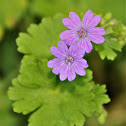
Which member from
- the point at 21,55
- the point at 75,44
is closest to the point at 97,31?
the point at 75,44

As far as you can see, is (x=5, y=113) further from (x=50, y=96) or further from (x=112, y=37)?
(x=112, y=37)

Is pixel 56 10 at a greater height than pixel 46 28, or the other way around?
pixel 56 10

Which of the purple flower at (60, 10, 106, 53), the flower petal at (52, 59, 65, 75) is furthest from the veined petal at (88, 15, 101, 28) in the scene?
the flower petal at (52, 59, 65, 75)

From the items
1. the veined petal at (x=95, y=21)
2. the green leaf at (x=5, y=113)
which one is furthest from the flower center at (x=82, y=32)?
the green leaf at (x=5, y=113)

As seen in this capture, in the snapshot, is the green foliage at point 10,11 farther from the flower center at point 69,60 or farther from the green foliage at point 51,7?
the flower center at point 69,60

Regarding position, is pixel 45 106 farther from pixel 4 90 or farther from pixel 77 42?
pixel 4 90

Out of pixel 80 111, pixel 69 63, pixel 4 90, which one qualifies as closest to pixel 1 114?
pixel 4 90

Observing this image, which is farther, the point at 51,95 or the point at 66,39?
the point at 51,95

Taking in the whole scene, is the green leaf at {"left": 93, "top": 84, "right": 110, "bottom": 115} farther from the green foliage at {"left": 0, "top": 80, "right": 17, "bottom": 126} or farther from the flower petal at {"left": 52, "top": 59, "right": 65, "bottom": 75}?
the green foliage at {"left": 0, "top": 80, "right": 17, "bottom": 126}
